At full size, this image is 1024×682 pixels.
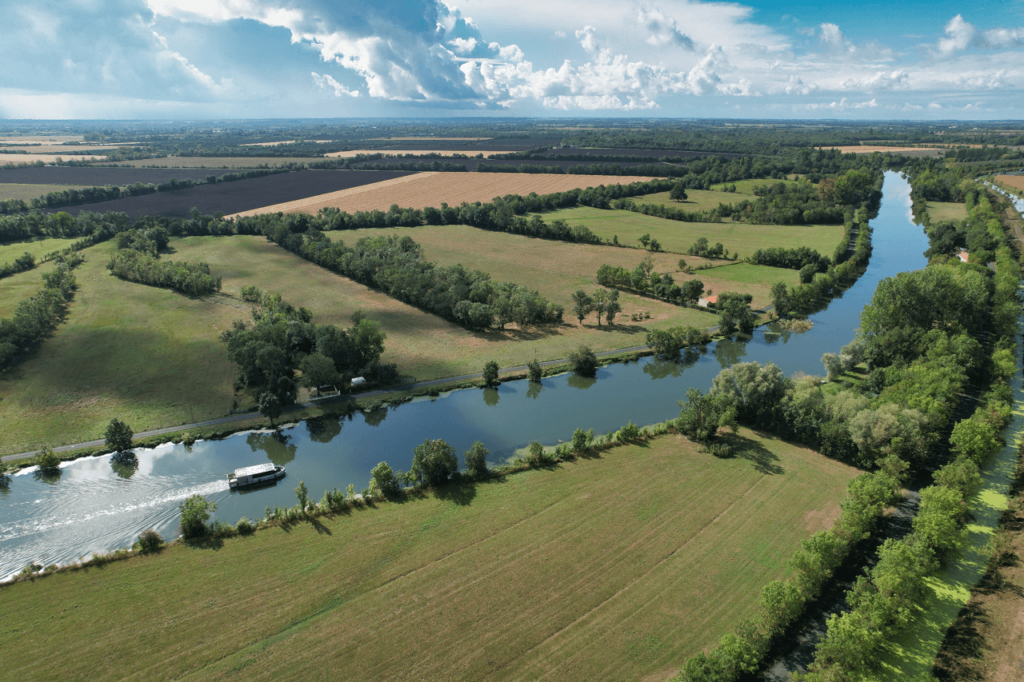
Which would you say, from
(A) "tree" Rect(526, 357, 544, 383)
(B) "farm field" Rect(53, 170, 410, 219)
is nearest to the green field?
(A) "tree" Rect(526, 357, 544, 383)

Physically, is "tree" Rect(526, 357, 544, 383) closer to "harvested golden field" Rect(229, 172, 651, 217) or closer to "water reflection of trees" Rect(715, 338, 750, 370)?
"water reflection of trees" Rect(715, 338, 750, 370)

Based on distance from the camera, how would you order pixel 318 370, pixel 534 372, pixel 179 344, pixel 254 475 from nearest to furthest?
1. pixel 254 475
2. pixel 318 370
3. pixel 534 372
4. pixel 179 344

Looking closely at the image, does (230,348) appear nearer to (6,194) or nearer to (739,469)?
(739,469)

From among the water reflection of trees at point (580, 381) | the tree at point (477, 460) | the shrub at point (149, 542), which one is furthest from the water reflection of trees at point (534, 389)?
the shrub at point (149, 542)

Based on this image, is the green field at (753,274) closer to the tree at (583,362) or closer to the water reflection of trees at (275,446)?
the tree at (583,362)

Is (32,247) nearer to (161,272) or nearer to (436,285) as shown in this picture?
(161,272)

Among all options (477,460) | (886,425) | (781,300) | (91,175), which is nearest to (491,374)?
(477,460)

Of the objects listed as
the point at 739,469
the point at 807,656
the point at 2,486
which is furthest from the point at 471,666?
the point at 2,486
